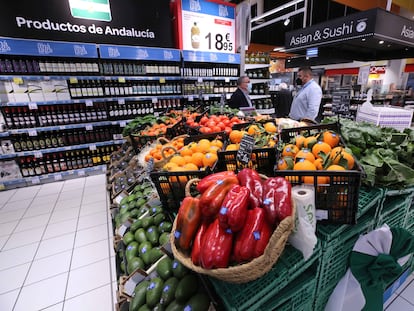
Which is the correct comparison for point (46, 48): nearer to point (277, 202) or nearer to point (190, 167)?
point (190, 167)

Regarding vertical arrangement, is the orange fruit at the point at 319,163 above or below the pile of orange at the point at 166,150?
above

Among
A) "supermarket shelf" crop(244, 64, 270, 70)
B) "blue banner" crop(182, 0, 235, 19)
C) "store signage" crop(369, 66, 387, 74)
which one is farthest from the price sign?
"store signage" crop(369, 66, 387, 74)

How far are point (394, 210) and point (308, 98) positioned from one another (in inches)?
108

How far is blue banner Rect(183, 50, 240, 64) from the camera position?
5.24 metres

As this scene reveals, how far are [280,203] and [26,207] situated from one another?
4.39m

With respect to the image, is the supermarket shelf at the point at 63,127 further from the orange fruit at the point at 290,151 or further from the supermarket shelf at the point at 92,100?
the orange fruit at the point at 290,151

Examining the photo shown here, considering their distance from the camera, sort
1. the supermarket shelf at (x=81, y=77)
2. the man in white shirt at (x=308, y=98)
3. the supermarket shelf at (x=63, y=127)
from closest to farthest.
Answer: the man in white shirt at (x=308, y=98)
the supermarket shelf at (x=81, y=77)
the supermarket shelf at (x=63, y=127)

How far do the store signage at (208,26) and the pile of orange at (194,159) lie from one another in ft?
14.4

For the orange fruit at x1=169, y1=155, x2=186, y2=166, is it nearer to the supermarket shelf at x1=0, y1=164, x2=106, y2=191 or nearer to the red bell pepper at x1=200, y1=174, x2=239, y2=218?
the red bell pepper at x1=200, y1=174, x2=239, y2=218

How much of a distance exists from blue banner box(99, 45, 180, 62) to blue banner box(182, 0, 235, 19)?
111 centimetres

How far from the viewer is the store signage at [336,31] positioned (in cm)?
382

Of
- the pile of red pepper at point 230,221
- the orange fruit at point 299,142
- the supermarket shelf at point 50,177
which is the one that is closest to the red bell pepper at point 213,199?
the pile of red pepper at point 230,221

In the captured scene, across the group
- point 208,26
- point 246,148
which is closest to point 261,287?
point 246,148

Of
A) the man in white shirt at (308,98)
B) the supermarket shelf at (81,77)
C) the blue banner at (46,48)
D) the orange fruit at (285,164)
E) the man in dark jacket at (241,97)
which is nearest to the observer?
the orange fruit at (285,164)
